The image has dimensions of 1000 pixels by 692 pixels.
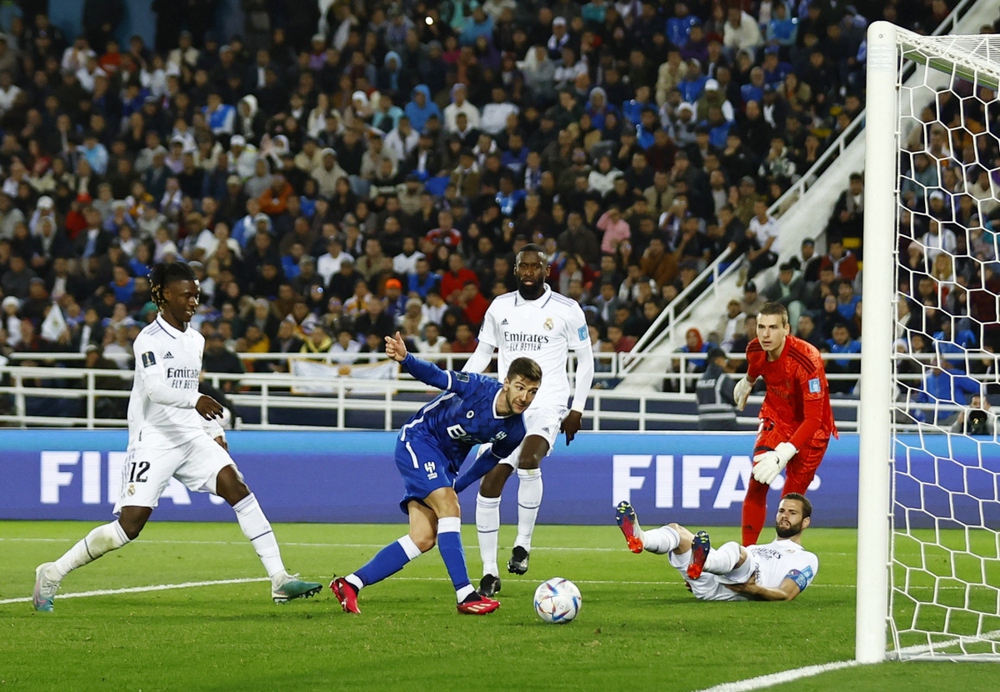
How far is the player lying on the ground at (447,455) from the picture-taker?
290 inches

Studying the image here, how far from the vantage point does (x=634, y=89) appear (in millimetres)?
18531

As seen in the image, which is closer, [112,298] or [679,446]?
[679,446]

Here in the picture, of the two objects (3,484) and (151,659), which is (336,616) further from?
(3,484)

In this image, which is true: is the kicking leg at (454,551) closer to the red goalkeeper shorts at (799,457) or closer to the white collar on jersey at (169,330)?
the white collar on jersey at (169,330)

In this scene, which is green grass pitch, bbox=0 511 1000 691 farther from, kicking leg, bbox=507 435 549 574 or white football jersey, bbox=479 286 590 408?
white football jersey, bbox=479 286 590 408

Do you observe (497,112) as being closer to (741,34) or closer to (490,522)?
(741,34)

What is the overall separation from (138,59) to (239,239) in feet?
14.1

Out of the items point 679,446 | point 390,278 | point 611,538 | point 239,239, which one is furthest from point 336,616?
point 239,239

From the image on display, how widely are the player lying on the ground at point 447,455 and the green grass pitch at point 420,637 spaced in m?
0.20

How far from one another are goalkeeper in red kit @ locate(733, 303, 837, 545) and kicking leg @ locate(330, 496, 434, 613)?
199 centimetres

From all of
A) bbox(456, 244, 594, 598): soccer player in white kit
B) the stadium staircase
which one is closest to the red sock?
bbox(456, 244, 594, 598): soccer player in white kit

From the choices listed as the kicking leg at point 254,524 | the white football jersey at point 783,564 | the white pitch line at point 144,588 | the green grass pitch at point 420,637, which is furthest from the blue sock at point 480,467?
the white pitch line at point 144,588

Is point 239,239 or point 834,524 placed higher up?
point 239,239

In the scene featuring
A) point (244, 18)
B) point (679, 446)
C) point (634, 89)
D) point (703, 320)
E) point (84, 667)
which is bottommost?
point (84, 667)
